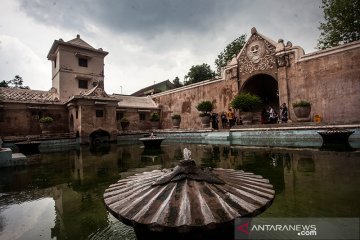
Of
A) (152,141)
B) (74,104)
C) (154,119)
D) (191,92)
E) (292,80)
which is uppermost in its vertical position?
(191,92)

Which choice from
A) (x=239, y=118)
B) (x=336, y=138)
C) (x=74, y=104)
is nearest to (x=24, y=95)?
(x=74, y=104)

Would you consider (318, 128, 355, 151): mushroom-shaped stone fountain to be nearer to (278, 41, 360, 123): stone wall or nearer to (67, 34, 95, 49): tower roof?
(278, 41, 360, 123): stone wall

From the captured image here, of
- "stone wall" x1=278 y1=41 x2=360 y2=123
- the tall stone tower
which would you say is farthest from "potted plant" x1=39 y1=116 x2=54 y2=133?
"stone wall" x1=278 y1=41 x2=360 y2=123

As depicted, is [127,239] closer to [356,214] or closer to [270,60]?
[356,214]

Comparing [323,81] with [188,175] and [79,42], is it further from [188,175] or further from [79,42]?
[79,42]

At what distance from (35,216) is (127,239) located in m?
1.48

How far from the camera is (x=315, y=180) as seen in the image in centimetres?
353

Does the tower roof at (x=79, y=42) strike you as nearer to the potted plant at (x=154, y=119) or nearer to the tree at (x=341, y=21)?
the potted plant at (x=154, y=119)

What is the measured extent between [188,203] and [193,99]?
20.0 m

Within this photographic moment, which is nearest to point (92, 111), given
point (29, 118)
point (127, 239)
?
point (29, 118)

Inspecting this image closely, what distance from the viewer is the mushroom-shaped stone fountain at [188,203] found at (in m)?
1.40

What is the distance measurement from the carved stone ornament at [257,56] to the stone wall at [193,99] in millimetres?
1549

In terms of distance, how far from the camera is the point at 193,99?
2138 centimetres

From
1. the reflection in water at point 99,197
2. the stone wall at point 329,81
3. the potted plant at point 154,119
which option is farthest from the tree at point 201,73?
the reflection in water at point 99,197
